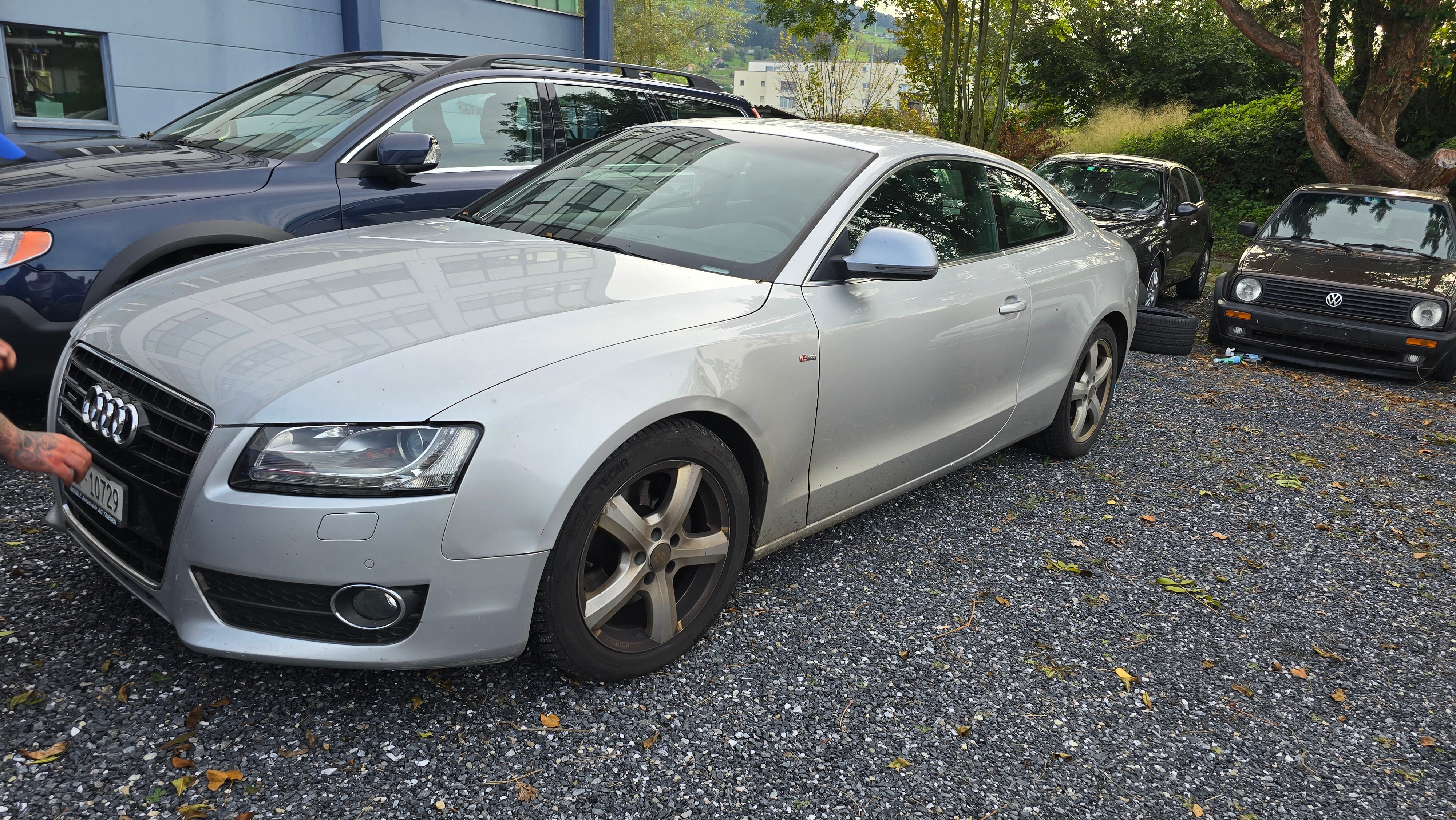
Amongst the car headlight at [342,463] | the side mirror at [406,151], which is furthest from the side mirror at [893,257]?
the side mirror at [406,151]

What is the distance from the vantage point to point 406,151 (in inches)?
176

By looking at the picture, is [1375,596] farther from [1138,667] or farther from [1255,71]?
[1255,71]

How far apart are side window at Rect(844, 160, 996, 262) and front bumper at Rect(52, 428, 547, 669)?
1698mm

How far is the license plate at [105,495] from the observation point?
95.4 inches

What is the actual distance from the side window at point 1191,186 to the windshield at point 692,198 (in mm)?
8770

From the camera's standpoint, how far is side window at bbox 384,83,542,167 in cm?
506

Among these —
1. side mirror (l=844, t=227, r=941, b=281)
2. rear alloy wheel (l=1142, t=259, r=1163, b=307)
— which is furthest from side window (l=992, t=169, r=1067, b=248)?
rear alloy wheel (l=1142, t=259, r=1163, b=307)

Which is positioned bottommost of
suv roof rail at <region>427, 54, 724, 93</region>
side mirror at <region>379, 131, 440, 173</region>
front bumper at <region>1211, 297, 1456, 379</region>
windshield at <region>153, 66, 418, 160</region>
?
front bumper at <region>1211, 297, 1456, 379</region>

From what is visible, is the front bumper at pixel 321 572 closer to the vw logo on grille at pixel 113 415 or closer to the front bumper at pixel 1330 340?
the vw logo on grille at pixel 113 415

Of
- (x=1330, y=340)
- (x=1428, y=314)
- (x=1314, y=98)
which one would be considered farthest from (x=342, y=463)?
(x=1314, y=98)

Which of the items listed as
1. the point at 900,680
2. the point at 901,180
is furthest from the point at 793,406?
the point at 901,180

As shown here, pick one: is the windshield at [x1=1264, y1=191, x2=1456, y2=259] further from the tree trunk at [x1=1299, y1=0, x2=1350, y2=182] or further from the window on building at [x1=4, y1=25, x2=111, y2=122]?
the window on building at [x1=4, y1=25, x2=111, y2=122]

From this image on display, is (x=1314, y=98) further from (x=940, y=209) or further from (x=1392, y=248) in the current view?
(x=940, y=209)

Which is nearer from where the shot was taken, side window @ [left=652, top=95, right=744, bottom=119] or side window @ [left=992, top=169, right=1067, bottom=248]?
side window @ [left=992, top=169, right=1067, bottom=248]
